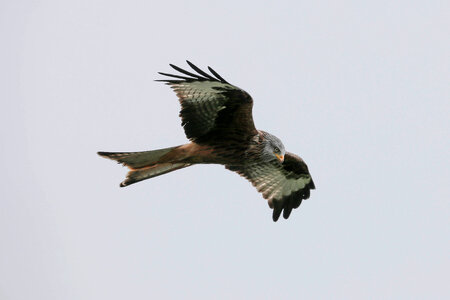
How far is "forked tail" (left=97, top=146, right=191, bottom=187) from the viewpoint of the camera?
10.0 m

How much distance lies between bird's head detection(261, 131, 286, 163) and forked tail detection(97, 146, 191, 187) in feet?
Result: 3.66

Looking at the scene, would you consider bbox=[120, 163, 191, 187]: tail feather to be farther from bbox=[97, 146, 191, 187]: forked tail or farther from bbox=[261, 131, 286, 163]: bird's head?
bbox=[261, 131, 286, 163]: bird's head

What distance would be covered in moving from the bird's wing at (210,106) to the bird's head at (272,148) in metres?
0.23

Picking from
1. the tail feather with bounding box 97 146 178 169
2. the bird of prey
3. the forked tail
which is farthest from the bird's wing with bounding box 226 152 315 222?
the tail feather with bounding box 97 146 178 169

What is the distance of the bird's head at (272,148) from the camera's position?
10.2 m

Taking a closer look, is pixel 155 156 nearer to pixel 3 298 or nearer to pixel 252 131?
pixel 252 131

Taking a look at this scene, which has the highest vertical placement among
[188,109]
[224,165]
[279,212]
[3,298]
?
[188,109]

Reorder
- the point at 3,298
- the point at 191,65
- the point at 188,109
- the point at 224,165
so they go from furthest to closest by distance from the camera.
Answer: the point at 3,298, the point at 224,165, the point at 188,109, the point at 191,65

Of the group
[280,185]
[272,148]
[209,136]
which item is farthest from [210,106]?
[280,185]

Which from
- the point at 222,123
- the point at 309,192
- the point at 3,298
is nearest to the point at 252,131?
the point at 222,123

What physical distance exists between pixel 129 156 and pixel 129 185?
0.54 meters

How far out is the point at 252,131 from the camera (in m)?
10.2

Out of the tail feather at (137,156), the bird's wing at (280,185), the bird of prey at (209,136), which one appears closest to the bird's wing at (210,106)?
the bird of prey at (209,136)

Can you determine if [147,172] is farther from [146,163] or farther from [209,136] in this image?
[209,136]
